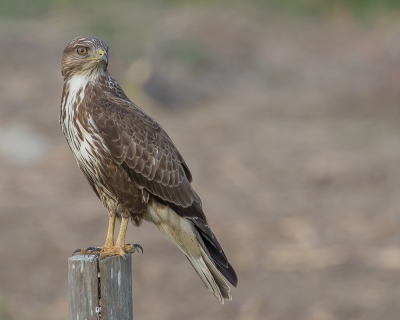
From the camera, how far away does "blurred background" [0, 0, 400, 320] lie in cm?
850

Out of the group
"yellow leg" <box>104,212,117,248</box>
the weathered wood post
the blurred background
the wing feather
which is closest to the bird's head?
the wing feather

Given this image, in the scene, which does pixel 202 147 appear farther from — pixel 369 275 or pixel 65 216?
pixel 369 275

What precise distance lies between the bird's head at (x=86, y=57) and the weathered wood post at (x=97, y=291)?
4.62 ft

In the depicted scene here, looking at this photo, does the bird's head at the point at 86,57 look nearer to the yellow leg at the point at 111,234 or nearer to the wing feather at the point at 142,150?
the wing feather at the point at 142,150

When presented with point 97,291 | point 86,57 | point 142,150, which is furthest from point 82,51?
point 97,291

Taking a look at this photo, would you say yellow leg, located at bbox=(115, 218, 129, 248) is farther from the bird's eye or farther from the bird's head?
the bird's eye

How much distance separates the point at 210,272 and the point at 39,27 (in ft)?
40.3

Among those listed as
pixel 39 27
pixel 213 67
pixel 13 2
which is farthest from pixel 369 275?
pixel 13 2

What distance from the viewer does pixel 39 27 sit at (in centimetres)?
1644

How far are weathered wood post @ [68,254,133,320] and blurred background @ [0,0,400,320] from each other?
4.00 meters

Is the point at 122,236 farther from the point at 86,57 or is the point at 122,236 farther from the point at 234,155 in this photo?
the point at 234,155

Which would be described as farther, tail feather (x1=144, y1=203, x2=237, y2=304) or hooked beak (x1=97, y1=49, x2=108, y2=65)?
tail feather (x1=144, y1=203, x2=237, y2=304)

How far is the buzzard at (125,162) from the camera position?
493 cm

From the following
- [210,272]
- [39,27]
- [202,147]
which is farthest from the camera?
[39,27]
